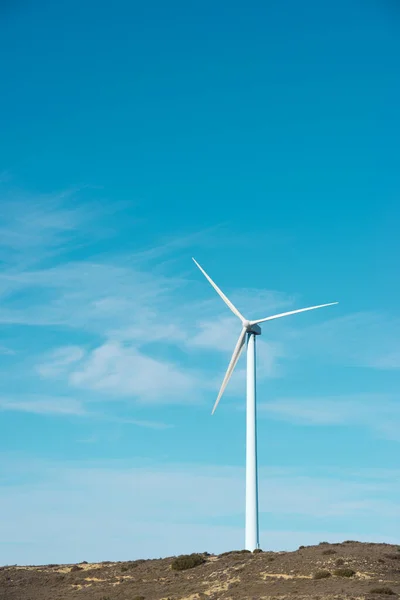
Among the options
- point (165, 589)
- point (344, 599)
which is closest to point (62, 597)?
point (165, 589)

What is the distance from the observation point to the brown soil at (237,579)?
67.5 m

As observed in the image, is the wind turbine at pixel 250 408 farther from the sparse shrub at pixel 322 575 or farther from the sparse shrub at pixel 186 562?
the sparse shrub at pixel 322 575

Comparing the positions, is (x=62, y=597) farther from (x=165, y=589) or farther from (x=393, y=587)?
(x=393, y=587)

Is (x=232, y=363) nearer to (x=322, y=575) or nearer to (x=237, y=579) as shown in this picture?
(x=237, y=579)

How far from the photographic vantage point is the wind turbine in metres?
87.0

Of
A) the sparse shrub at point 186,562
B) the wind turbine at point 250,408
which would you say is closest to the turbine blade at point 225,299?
the wind turbine at point 250,408

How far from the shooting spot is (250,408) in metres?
92.1

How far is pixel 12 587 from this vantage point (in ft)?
309

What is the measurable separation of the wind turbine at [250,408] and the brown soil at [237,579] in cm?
373

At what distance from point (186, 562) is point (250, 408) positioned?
20.4 meters

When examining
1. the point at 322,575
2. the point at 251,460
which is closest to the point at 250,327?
the point at 251,460

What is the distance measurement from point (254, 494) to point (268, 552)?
7.01 metres

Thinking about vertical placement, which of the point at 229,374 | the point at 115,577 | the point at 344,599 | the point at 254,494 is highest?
the point at 229,374

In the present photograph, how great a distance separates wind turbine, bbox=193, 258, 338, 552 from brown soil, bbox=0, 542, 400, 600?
3727mm
